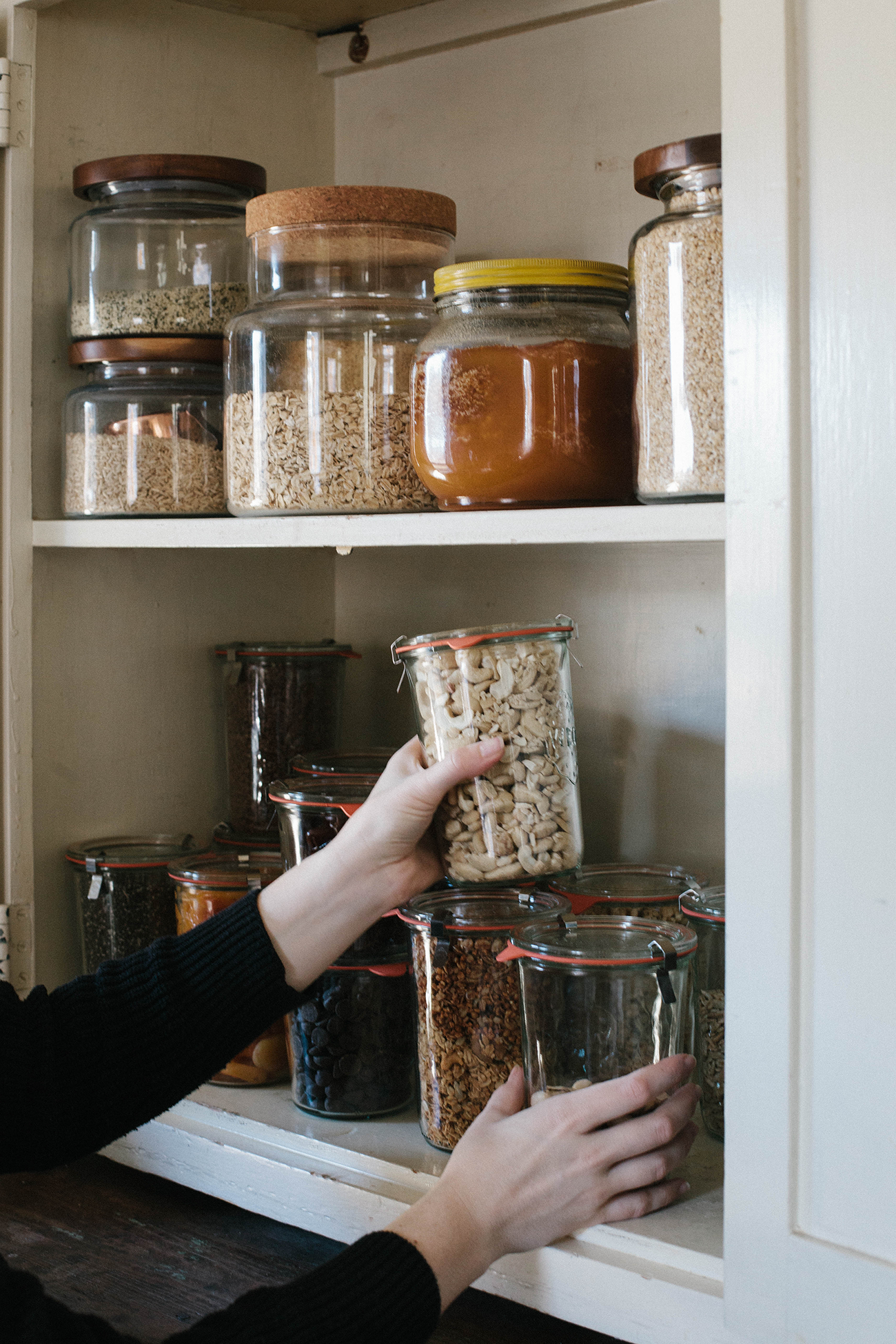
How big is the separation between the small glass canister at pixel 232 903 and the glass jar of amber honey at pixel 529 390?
435mm

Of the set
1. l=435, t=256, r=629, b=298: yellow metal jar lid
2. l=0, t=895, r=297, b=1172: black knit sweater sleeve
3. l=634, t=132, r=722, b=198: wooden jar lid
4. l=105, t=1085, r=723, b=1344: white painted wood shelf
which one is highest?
l=634, t=132, r=722, b=198: wooden jar lid

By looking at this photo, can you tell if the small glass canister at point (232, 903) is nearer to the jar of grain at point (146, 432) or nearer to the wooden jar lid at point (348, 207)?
the jar of grain at point (146, 432)

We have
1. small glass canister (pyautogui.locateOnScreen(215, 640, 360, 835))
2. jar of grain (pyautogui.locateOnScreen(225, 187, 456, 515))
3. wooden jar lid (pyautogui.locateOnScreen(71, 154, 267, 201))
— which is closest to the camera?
jar of grain (pyautogui.locateOnScreen(225, 187, 456, 515))

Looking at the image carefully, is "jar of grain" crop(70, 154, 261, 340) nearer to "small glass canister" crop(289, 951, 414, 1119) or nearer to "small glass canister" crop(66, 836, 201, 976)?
"small glass canister" crop(66, 836, 201, 976)

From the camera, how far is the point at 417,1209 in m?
0.85

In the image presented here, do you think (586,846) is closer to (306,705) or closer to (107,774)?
(306,705)

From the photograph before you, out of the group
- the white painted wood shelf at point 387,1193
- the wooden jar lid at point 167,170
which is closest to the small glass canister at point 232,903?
the white painted wood shelf at point 387,1193

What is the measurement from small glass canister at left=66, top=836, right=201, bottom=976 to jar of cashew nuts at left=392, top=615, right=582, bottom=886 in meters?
0.41

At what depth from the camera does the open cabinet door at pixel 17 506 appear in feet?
4.03

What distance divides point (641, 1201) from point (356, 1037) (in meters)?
0.32

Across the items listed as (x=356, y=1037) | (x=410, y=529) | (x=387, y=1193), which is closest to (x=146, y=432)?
(x=410, y=529)

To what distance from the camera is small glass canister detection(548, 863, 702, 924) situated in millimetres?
1088

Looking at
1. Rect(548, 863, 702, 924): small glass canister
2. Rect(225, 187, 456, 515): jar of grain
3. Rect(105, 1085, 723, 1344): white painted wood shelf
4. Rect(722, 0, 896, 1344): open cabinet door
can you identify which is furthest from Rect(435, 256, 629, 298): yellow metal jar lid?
Rect(105, 1085, 723, 1344): white painted wood shelf

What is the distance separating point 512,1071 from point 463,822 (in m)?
0.19
